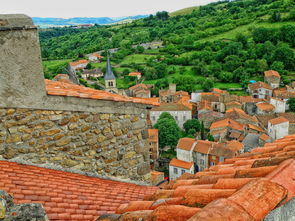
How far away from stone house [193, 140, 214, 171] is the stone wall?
2579 cm

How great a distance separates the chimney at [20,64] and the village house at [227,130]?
35884 millimetres

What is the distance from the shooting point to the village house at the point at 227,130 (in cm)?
3781

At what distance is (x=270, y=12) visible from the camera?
8538 centimetres

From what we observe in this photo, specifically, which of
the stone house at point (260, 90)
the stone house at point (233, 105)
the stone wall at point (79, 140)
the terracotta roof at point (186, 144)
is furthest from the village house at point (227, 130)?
the stone wall at point (79, 140)

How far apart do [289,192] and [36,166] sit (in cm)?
353

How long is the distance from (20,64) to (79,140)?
4.73 ft

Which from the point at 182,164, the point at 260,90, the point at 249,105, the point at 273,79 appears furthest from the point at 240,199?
the point at 273,79

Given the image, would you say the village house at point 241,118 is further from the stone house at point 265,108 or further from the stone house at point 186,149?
the stone house at point 186,149

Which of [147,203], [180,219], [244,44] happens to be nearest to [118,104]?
[147,203]

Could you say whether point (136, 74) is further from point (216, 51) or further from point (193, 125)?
point (193, 125)

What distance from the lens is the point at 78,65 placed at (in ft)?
230

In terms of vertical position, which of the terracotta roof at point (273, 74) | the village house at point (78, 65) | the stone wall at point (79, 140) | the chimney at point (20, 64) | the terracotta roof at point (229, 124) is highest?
the chimney at point (20, 64)

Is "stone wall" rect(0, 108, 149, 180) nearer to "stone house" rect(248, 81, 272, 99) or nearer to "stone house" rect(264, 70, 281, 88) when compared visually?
"stone house" rect(248, 81, 272, 99)

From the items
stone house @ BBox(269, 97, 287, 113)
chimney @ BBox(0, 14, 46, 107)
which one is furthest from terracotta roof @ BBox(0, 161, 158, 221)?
stone house @ BBox(269, 97, 287, 113)
